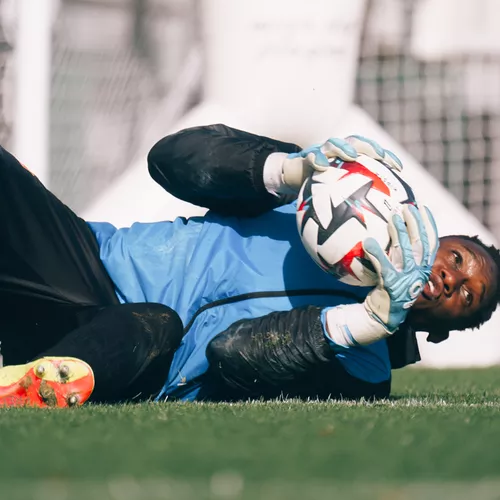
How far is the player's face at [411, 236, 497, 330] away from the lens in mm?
3590

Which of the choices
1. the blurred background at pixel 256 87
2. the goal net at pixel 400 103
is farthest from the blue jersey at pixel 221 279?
the goal net at pixel 400 103

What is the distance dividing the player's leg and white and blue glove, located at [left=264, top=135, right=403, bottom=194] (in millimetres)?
512

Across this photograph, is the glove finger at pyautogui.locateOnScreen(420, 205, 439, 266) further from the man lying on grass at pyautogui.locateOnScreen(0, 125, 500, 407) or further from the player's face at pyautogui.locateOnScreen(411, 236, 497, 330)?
the player's face at pyautogui.locateOnScreen(411, 236, 497, 330)

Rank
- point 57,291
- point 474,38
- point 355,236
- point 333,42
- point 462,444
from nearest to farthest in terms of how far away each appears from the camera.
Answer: point 462,444 → point 355,236 → point 57,291 → point 333,42 → point 474,38

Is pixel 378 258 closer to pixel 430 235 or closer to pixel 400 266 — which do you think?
pixel 400 266

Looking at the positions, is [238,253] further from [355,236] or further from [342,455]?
[342,455]

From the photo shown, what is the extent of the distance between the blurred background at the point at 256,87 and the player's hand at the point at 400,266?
2687 millimetres

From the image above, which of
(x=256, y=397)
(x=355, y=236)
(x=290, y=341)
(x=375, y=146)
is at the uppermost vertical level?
(x=375, y=146)

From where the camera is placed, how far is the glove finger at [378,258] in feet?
10.4

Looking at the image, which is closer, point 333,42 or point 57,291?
point 57,291

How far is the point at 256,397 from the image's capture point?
3.49m

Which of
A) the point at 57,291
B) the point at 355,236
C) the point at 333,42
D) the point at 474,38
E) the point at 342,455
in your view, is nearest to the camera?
the point at 342,455

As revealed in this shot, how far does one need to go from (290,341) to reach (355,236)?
0.36 metres

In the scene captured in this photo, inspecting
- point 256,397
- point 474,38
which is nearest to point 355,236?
point 256,397
